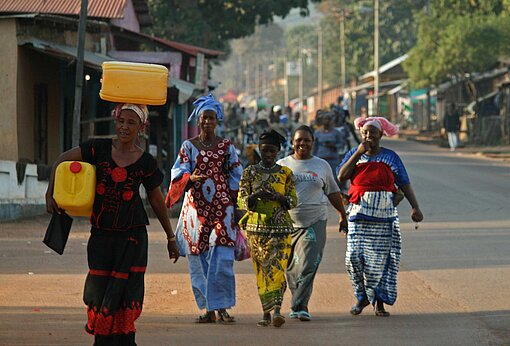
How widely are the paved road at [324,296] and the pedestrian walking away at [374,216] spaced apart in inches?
9.2

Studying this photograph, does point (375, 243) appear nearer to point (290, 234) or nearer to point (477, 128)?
point (290, 234)

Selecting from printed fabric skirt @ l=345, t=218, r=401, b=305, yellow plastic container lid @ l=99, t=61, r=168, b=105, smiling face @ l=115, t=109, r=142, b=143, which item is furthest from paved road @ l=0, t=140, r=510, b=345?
yellow plastic container lid @ l=99, t=61, r=168, b=105

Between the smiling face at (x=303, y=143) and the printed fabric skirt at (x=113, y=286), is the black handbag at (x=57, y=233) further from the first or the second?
the smiling face at (x=303, y=143)

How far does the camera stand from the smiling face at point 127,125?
6656mm

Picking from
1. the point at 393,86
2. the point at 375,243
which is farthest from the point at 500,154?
the point at 393,86

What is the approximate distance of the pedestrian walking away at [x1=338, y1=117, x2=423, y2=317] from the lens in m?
9.19

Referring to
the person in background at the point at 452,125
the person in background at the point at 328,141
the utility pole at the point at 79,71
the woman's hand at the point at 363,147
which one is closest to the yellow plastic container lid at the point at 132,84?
the woman's hand at the point at 363,147

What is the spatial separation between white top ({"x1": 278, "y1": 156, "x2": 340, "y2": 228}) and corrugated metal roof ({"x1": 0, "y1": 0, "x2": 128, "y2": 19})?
1258 cm

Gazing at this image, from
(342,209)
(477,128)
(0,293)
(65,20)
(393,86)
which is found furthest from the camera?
(393,86)

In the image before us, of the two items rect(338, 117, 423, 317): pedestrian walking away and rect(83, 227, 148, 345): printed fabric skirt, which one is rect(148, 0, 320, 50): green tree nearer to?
rect(338, 117, 423, 317): pedestrian walking away

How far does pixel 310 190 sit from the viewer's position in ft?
29.8

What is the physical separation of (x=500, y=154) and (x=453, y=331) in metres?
28.1

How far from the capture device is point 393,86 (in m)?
76.2

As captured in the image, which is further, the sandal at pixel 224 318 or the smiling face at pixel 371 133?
the smiling face at pixel 371 133
